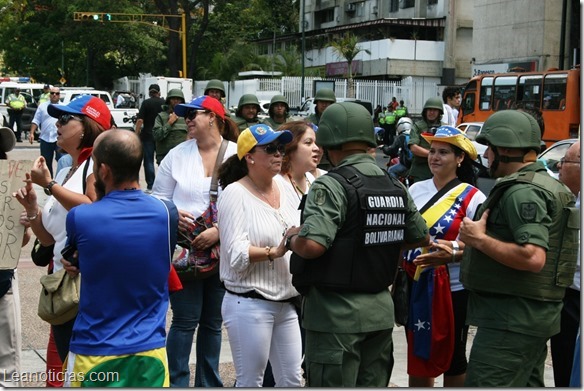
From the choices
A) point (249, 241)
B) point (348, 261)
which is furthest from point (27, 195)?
point (348, 261)

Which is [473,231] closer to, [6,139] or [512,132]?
[512,132]

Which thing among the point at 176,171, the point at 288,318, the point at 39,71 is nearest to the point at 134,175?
the point at 288,318

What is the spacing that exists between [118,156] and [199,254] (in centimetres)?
178

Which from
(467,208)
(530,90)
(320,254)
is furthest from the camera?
(530,90)

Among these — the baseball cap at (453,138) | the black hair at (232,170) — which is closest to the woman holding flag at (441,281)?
the baseball cap at (453,138)

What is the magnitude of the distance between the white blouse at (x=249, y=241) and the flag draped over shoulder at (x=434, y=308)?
0.85 metres

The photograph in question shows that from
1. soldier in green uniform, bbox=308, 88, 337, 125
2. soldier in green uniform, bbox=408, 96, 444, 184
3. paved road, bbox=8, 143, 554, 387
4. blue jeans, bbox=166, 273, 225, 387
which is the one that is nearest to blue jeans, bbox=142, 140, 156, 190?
paved road, bbox=8, 143, 554, 387

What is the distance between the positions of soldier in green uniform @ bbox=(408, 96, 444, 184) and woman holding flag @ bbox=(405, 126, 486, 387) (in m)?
3.32

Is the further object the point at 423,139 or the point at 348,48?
the point at 348,48

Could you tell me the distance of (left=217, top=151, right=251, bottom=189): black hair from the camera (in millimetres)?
5211

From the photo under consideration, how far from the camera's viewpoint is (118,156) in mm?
3916

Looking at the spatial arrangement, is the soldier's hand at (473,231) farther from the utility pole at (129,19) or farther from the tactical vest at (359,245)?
the utility pole at (129,19)

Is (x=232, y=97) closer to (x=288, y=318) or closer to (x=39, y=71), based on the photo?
(x=39, y=71)

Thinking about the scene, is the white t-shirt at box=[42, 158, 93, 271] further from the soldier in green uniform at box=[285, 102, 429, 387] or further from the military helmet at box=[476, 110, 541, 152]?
the military helmet at box=[476, 110, 541, 152]
